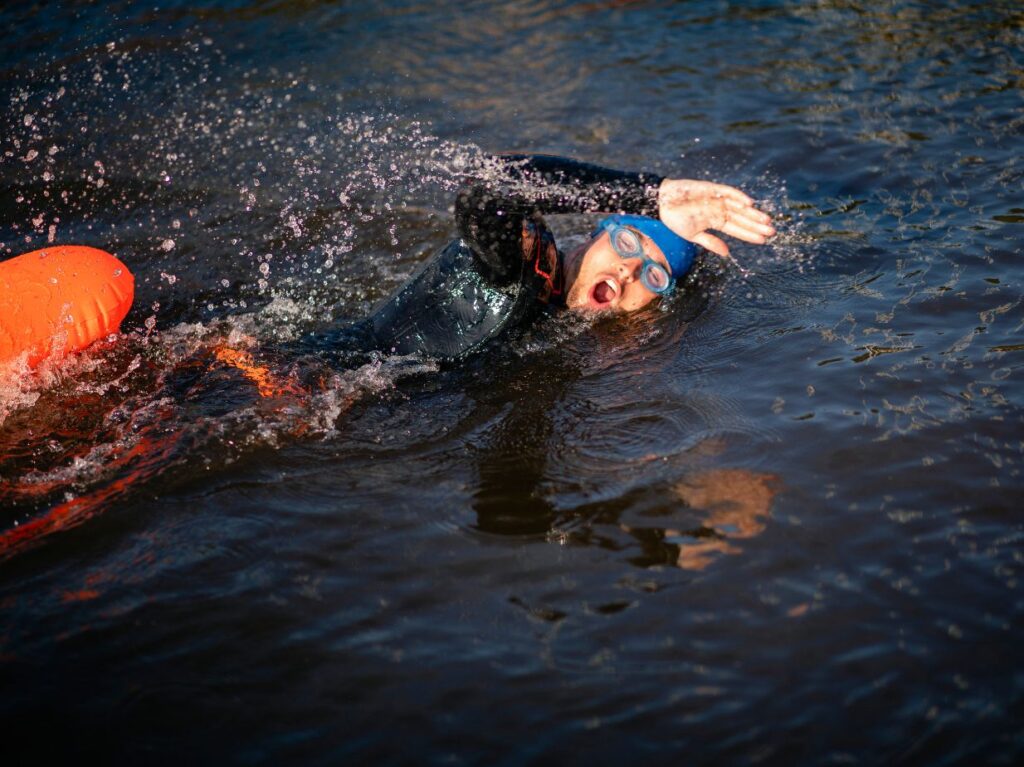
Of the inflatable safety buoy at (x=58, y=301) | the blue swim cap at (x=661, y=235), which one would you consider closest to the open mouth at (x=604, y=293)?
the blue swim cap at (x=661, y=235)

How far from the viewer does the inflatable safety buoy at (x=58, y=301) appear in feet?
14.2

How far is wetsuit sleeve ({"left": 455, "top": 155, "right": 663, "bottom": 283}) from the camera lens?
173 inches

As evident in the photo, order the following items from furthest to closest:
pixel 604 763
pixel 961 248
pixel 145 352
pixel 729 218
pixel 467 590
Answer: pixel 961 248 → pixel 145 352 → pixel 729 218 → pixel 467 590 → pixel 604 763

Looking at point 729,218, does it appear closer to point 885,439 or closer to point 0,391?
point 885,439

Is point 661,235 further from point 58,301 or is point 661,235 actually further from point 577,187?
point 58,301

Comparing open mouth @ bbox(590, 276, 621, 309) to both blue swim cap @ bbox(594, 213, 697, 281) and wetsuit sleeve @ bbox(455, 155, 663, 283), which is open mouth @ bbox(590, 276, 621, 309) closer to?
blue swim cap @ bbox(594, 213, 697, 281)

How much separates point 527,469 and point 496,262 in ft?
3.73

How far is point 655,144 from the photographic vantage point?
24.8 ft

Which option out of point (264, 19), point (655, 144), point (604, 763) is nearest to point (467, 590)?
point (604, 763)

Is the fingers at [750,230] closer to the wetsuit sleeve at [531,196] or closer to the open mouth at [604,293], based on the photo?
the wetsuit sleeve at [531,196]

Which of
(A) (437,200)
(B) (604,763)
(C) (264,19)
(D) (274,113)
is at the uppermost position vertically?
(C) (264,19)

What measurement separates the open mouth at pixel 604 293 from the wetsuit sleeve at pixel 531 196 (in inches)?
23.5

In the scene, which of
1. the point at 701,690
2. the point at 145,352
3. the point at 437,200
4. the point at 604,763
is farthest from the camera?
the point at 437,200

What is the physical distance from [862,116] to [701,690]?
6.27 m
